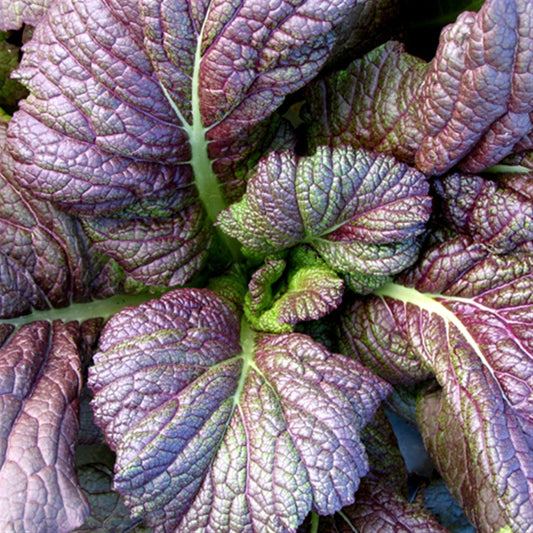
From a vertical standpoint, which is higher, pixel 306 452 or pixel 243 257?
pixel 243 257

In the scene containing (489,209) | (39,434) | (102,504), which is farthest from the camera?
(102,504)

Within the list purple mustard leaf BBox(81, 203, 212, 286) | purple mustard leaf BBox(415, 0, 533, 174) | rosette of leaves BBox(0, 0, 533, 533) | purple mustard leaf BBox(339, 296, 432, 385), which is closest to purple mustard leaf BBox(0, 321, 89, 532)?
rosette of leaves BBox(0, 0, 533, 533)

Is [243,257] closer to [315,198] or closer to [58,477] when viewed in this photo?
[315,198]

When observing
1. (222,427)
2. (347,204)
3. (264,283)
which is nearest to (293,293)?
(264,283)

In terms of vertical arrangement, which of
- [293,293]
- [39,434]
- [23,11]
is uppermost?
[23,11]

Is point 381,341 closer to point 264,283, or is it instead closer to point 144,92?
point 264,283

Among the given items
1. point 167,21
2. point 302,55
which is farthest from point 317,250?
point 167,21

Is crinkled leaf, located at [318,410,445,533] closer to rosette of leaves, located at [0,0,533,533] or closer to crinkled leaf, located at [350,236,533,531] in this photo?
rosette of leaves, located at [0,0,533,533]
